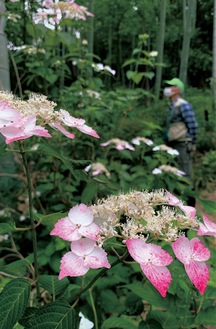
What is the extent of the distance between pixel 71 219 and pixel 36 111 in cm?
16

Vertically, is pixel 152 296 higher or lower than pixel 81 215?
lower

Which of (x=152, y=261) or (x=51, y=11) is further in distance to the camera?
(x=51, y=11)

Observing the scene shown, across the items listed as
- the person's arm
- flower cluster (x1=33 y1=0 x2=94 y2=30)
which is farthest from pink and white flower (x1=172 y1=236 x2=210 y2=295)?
the person's arm

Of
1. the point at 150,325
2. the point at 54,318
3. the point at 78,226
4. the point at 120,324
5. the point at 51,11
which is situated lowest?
the point at 120,324

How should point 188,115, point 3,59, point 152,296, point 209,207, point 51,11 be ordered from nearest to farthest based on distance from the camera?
point 152,296, point 209,207, point 51,11, point 3,59, point 188,115

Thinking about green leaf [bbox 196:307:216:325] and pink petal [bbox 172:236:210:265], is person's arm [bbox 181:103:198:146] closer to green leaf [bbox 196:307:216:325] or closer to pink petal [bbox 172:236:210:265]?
green leaf [bbox 196:307:216:325]

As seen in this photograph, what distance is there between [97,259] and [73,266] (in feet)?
0.08

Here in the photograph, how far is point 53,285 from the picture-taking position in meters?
0.57

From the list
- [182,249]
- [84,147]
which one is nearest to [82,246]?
[182,249]

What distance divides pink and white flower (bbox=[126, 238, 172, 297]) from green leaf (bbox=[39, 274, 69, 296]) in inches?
8.9

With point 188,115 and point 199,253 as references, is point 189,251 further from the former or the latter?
point 188,115

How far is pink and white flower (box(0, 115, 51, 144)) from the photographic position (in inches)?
16.8

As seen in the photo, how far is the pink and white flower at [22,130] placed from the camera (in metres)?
0.43

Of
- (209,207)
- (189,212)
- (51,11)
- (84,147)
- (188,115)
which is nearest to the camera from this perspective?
(189,212)
